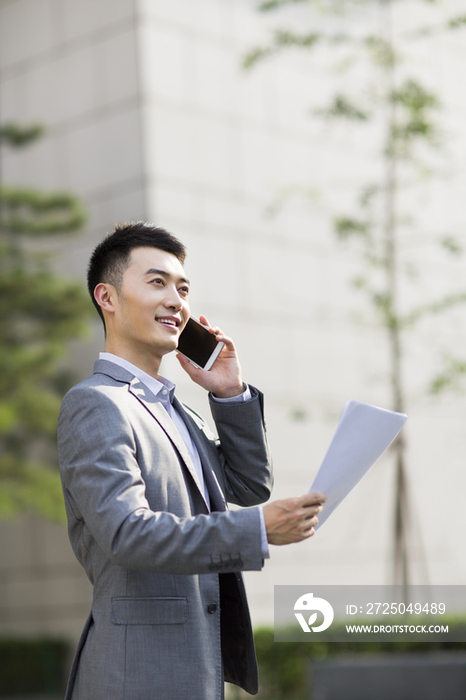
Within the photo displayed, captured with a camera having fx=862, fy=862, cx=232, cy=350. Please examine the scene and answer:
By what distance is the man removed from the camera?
1670 millimetres

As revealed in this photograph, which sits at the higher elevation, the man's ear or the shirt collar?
the man's ear

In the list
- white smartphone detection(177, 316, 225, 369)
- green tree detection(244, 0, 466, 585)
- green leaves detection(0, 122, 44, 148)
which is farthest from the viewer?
green leaves detection(0, 122, 44, 148)

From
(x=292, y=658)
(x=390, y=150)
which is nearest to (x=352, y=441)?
(x=292, y=658)

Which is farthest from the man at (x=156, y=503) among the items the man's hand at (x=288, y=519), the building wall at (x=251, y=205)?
the building wall at (x=251, y=205)

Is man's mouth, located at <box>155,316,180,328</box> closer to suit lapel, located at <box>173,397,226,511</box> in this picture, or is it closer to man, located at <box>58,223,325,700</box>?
man, located at <box>58,223,325,700</box>

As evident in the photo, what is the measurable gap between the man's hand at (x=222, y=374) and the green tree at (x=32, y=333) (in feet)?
15.1

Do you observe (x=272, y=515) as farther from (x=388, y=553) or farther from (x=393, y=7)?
(x=393, y=7)

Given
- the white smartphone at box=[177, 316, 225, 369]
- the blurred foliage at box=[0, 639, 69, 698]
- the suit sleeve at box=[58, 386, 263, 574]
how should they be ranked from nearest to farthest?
the suit sleeve at box=[58, 386, 263, 574], the white smartphone at box=[177, 316, 225, 369], the blurred foliage at box=[0, 639, 69, 698]

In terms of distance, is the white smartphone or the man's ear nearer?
the man's ear

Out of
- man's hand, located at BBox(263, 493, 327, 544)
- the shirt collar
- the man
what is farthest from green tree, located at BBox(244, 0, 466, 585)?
man's hand, located at BBox(263, 493, 327, 544)

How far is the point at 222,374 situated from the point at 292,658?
4.86 m

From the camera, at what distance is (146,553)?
1653mm

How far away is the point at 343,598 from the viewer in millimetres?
7707

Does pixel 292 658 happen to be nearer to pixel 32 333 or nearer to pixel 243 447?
pixel 32 333
